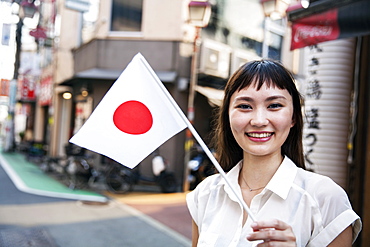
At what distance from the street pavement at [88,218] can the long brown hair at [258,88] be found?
4.17 m

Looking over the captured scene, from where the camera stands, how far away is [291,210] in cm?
154

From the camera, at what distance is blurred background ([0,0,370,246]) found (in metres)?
3.92

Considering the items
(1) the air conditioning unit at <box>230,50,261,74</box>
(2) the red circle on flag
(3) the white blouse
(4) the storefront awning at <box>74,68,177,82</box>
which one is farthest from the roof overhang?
(3) the white blouse

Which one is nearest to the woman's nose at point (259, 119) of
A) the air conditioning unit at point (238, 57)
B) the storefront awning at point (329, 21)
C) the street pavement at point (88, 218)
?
the storefront awning at point (329, 21)

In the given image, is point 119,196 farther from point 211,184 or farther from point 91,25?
point 211,184

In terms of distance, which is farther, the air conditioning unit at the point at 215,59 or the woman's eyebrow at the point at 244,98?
the air conditioning unit at the point at 215,59

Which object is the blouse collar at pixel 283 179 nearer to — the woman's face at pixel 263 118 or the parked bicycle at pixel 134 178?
the woman's face at pixel 263 118

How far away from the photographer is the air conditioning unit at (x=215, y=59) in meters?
11.6

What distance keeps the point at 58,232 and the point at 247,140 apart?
536 cm

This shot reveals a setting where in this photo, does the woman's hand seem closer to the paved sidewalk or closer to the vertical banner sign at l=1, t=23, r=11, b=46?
the paved sidewalk

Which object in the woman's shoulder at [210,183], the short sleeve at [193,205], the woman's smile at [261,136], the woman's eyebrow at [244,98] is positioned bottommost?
the short sleeve at [193,205]

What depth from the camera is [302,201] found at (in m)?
1.52

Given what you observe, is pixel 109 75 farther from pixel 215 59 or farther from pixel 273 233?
pixel 273 233

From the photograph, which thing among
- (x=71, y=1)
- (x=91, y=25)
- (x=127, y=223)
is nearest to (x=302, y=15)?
(x=127, y=223)
